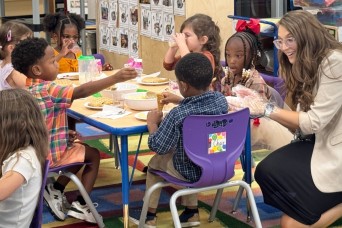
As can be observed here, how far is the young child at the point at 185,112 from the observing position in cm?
338

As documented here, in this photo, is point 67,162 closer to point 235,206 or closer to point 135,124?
point 135,124

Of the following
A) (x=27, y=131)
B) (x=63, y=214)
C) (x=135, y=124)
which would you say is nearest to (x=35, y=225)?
(x=27, y=131)

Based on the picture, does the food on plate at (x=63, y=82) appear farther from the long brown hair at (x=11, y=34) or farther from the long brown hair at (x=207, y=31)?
the long brown hair at (x=207, y=31)

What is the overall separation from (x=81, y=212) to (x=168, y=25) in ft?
8.64

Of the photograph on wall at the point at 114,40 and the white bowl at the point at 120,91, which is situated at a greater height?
the photograph on wall at the point at 114,40

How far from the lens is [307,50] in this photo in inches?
136

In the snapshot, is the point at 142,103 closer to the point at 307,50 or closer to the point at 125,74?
the point at 125,74

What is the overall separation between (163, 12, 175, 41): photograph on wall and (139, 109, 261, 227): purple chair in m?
2.82

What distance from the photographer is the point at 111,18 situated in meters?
7.48

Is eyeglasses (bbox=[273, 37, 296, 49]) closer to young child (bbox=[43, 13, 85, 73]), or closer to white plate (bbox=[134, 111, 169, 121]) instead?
white plate (bbox=[134, 111, 169, 121])

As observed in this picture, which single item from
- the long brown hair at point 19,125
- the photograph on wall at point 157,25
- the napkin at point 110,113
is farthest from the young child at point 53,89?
the photograph on wall at point 157,25

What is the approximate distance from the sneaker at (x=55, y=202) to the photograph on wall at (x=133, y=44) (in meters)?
3.01

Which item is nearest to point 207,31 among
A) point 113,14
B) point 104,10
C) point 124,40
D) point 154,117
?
point 154,117

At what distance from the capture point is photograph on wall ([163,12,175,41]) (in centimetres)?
616
